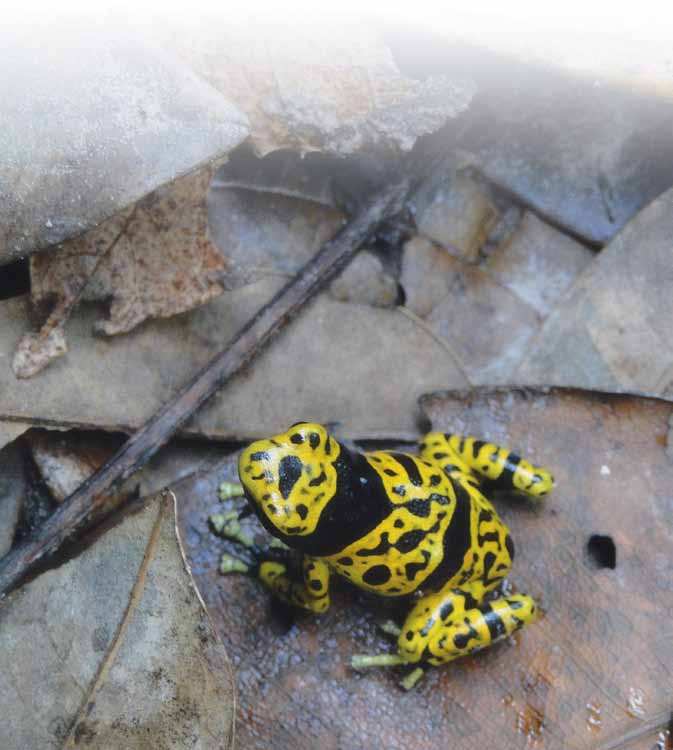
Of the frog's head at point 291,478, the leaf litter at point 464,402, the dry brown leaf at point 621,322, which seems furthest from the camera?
the dry brown leaf at point 621,322

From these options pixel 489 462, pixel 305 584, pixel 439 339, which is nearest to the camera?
pixel 305 584

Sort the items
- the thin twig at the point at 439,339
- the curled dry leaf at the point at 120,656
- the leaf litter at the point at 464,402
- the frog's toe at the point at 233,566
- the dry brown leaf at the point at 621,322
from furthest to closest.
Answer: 1. the thin twig at the point at 439,339
2. the dry brown leaf at the point at 621,322
3. the frog's toe at the point at 233,566
4. the leaf litter at the point at 464,402
5. the curled dry leaf at the point at 120,656

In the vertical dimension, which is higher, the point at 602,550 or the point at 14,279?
the point at 14,279

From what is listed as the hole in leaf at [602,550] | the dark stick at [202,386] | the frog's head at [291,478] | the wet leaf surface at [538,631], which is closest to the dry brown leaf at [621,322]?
the wet leaf surface at [538,631]

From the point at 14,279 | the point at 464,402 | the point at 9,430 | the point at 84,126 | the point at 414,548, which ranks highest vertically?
the point at 84,126

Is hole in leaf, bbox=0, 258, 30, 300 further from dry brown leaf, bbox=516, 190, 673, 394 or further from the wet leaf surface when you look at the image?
dry brown leaf, bbox=516, 190, 673, 394

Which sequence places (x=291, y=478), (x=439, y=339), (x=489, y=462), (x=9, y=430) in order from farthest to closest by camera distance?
(x=439, y=339) < (x=489, y=462) < (x=9, y=430) < (x=291, y=478)

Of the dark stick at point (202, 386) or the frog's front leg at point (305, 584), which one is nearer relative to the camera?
the dark stick at point (202, 386)

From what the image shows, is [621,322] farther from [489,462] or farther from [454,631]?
[454,631]

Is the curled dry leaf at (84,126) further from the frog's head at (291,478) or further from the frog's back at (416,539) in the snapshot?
the frog's back at (416,539)

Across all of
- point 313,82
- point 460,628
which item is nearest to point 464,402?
point 460,628
